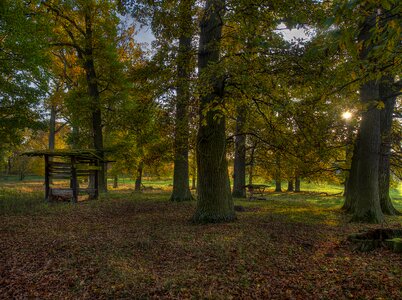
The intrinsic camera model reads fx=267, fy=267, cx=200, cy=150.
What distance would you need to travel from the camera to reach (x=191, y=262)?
5.44 m

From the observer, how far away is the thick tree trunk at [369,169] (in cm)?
975

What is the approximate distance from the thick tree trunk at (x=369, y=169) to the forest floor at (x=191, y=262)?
3.42ft

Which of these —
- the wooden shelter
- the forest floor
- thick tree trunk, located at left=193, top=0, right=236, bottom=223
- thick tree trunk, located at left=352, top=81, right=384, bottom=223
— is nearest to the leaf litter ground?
the forest floor

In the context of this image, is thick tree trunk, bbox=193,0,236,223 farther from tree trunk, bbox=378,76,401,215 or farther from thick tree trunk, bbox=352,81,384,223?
tree trunk, bbox=378,76,401,215

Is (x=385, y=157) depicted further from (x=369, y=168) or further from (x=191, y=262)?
(x=191, y=262)

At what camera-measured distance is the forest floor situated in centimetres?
423

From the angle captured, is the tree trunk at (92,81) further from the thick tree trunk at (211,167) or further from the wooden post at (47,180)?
the thick tree trunk at (211,167)

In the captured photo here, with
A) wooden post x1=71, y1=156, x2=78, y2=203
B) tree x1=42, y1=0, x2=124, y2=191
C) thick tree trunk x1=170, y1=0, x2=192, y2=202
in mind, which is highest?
tree x1=42, y1=0, x2=124, y2=191

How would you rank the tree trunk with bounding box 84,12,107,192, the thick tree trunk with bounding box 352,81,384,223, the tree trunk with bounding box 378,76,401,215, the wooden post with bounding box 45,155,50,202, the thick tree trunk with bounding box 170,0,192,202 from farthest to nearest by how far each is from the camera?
1. the tree trunk with bounding box 84,12,107,192
2. the wooden post with bounding box 45,155,50,202
3. the tree trunk with bounding box 378,76,401,215
4. the thick tree trunk with bounding box 352,81,384,223
5. the thick tree trunk with bounding box 170,0,192,202

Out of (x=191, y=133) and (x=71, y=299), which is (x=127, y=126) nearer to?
(x=191, y=133)

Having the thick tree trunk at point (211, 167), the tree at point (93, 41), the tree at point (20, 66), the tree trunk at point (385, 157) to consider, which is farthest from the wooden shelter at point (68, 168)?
the tree trunk at point (385, 157)

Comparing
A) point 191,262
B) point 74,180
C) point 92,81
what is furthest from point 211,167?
point 92,81

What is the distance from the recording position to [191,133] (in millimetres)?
11992

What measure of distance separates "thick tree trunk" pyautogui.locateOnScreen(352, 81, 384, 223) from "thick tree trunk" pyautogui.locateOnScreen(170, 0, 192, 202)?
655cm
